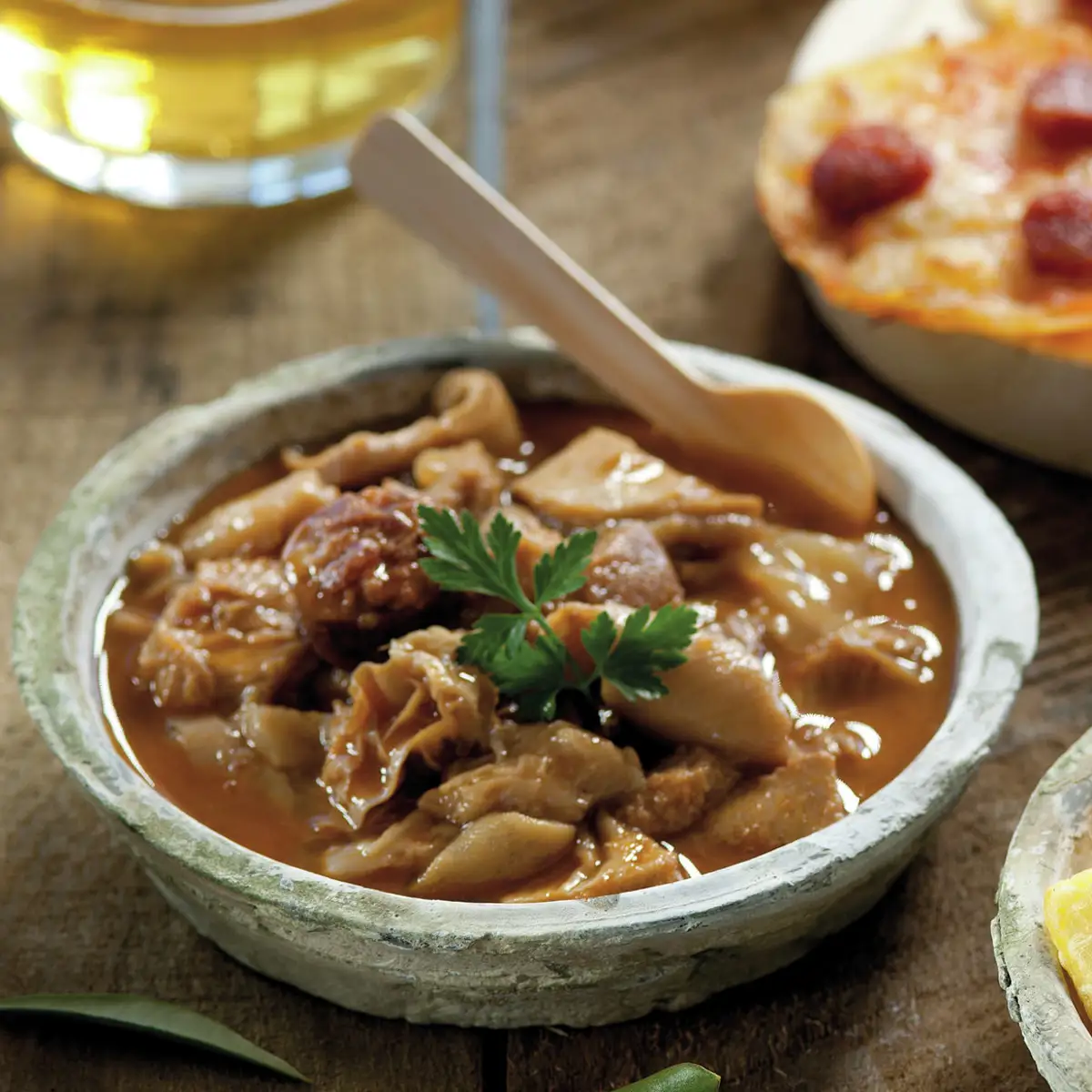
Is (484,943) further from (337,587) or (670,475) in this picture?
(670,475)

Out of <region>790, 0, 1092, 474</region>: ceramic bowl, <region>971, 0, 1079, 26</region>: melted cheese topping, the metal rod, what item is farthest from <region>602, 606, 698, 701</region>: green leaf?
<region>971, 0, 1079, 26</region>: melted cheese topping

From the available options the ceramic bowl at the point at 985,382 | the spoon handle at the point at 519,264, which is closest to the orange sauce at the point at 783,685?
the spoon handle at the point at 519,264

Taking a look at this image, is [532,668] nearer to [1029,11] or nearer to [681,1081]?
[681,1081]

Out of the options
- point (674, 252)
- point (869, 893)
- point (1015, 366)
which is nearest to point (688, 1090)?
point (869, 893)

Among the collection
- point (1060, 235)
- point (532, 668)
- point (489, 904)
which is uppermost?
point (1060, 235)

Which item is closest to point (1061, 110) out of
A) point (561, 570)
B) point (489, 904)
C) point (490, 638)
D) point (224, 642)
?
point (561, 570)

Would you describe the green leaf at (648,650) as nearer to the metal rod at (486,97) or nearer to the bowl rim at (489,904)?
the bowl rim at (489,904)

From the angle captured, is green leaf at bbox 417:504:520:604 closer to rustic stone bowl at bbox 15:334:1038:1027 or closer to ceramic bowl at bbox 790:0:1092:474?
rustic stone bowl at bbox 15:334:1038:1027
